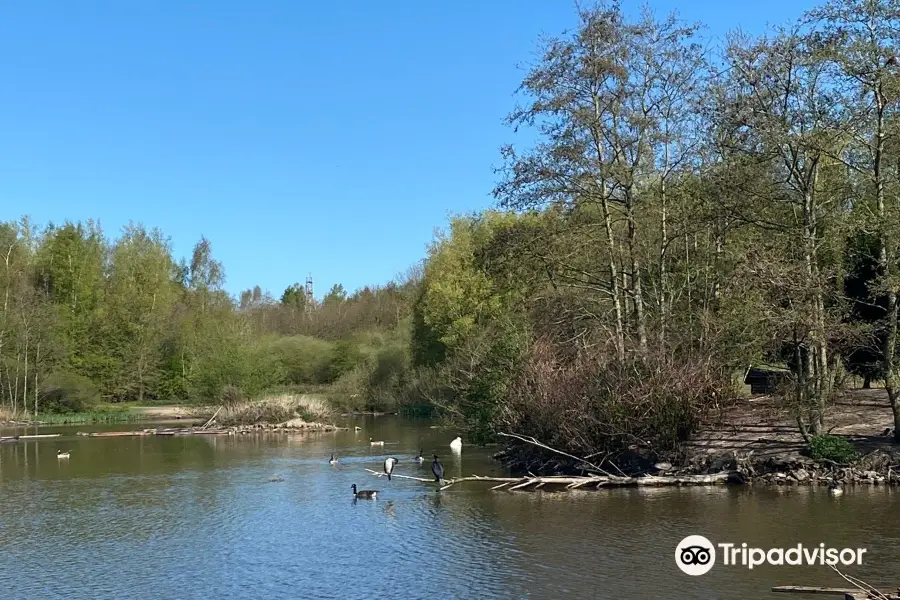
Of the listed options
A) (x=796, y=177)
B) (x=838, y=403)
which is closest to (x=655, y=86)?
(x=796, y=177)

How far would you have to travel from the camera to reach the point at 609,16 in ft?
73.8

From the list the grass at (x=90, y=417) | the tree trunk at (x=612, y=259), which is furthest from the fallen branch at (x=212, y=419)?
the tree trunk at (x=612, y=259)

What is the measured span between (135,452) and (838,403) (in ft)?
80.6

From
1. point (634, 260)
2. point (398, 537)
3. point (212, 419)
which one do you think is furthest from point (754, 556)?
point (212, 419)

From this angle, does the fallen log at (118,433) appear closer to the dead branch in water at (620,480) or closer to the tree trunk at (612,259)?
the dead branch in water at (620,480)

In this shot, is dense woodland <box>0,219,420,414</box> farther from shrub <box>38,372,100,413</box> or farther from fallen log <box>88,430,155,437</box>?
fallen log <box>88,430,155,437</box>

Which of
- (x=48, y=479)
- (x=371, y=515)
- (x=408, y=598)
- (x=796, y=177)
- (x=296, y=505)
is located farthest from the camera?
(x=48, y=479)

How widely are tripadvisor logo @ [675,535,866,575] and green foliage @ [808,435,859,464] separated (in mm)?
6059

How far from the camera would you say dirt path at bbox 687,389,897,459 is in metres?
19.0

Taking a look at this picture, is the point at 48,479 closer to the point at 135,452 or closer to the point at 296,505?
the point at 135,452

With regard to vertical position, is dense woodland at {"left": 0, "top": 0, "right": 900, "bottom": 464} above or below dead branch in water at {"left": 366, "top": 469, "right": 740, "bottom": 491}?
above

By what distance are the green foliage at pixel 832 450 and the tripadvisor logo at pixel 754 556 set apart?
6.06 metres

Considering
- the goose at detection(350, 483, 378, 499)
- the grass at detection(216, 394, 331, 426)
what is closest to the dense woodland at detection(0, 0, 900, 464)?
the goose at detection(350, 483, 378, 499)

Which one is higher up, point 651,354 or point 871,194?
point 871,194
